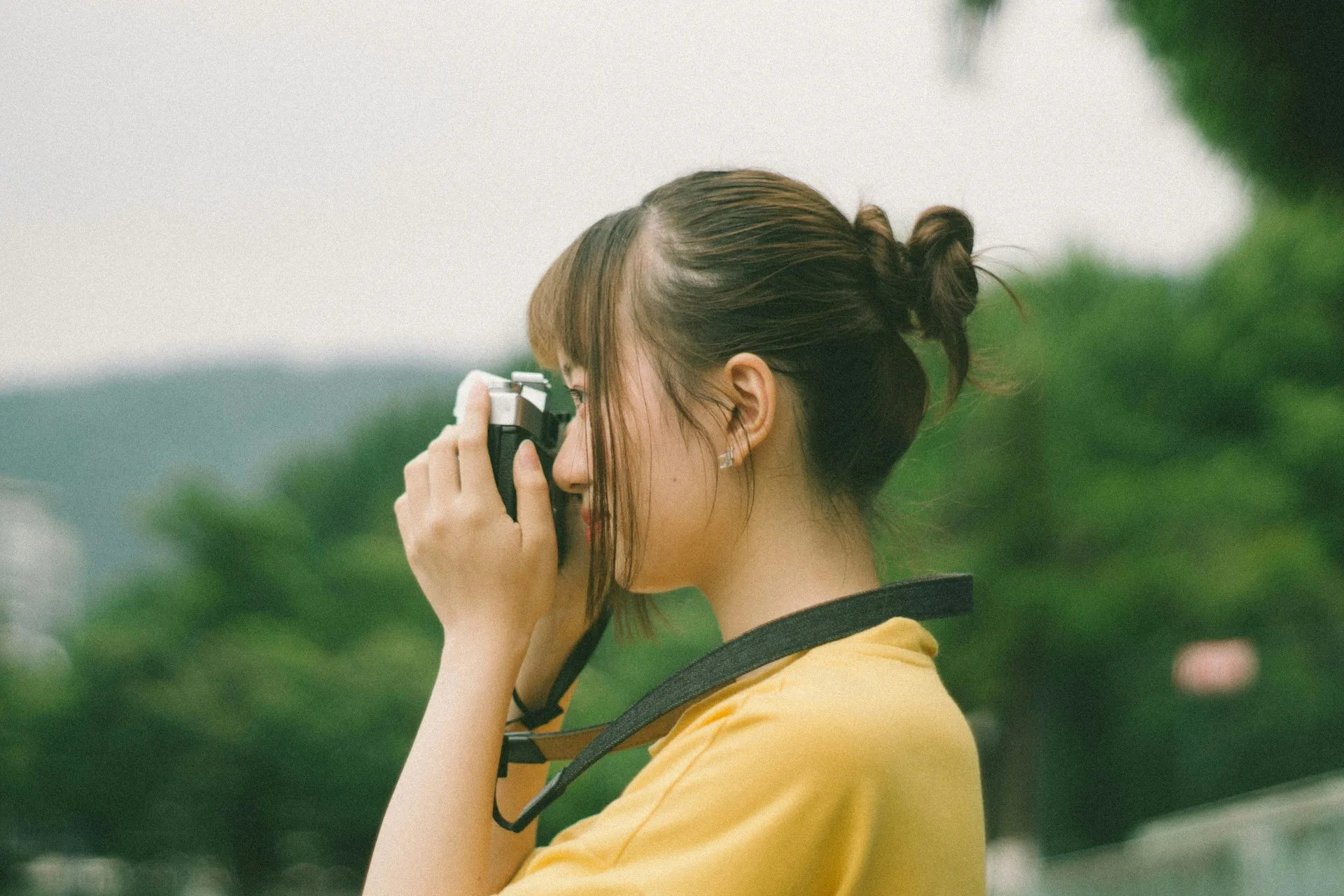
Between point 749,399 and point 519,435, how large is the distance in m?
0.22

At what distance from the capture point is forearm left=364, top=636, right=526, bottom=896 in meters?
0.99

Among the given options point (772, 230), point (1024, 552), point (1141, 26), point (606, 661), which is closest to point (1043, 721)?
point (1024, 552)

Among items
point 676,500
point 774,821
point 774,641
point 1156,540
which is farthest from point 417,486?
point 1156,540

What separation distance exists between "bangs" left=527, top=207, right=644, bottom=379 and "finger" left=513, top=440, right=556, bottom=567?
98 mm

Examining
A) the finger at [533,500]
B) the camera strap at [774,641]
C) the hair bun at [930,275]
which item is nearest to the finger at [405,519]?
the finger at [533,500]

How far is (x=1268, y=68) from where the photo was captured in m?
1.80

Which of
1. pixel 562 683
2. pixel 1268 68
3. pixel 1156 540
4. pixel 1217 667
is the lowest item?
pixel 1156 540

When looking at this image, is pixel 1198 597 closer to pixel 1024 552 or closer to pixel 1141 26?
pixel 1024 552

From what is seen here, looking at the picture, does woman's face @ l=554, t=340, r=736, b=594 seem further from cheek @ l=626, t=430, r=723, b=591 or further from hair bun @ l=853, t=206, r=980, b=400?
hair bun @ l=853, t=206, r=980, b=400

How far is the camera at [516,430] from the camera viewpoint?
1.16 m

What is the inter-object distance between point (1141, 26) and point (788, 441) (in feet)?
4.01

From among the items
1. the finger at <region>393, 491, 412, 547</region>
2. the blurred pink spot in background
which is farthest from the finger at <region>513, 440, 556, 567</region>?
the blurred pink spot in background

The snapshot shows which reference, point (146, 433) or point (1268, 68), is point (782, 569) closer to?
point (1268, 68)

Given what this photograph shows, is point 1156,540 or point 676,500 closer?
point 676,500
